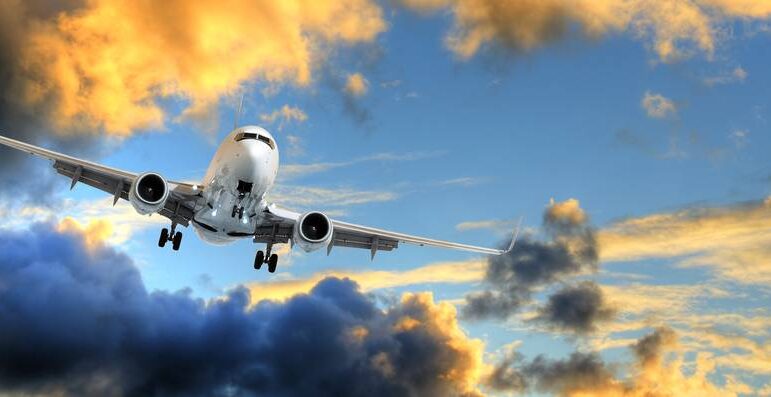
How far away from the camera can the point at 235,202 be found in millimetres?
36281

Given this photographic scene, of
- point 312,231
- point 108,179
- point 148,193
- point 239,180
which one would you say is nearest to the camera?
point 239,180

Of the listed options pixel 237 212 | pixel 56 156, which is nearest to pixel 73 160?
pixel 56 156

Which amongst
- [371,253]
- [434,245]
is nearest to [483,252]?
[434,245]

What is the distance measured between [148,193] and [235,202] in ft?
13.2

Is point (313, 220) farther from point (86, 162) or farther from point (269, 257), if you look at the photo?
point (86, 162)

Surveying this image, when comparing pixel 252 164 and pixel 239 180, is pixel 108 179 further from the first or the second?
pixel 252 164

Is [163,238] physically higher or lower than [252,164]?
lower

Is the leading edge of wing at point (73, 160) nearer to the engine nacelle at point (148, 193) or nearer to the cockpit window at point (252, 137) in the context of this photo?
the engine nacelle at point (148, 193)

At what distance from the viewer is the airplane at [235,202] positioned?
3434 centimetres

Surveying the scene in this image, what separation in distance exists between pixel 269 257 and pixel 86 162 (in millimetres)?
11370

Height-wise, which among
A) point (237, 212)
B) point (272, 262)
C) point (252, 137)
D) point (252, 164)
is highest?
point (252, 137)

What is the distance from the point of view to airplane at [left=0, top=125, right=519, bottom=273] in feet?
113

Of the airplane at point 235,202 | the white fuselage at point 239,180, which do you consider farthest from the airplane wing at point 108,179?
the white fuselage at point 239,180

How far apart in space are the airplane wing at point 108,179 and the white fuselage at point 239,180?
1.38m
